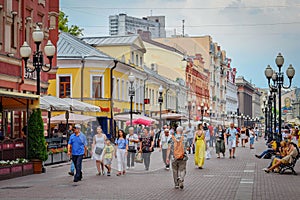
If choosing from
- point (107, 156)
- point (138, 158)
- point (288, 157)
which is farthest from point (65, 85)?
point (288, 157)

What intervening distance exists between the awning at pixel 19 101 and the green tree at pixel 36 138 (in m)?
0.38

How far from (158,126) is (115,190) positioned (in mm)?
38791

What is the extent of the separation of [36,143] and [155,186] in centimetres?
644

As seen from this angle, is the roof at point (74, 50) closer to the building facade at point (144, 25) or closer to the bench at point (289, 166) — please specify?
the bench at point (289, 166)

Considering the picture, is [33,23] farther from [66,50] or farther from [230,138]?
[66,50]

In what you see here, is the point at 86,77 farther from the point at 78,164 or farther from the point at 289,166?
the point at 78,164

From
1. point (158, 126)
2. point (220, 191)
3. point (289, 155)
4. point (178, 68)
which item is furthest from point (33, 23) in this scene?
point (178, 68)

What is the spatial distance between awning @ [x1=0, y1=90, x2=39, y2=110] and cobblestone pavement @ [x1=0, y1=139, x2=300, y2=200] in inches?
99.5

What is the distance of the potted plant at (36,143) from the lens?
21.4 metres

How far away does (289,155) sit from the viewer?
20594mm

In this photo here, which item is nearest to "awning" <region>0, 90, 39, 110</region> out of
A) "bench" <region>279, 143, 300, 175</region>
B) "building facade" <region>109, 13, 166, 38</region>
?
"bench" <region>279, 143, 300, 175</region>

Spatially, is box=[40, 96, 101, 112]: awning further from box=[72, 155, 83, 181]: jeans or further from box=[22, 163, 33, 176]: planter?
box=[72, 155, 83, 181]: jeans

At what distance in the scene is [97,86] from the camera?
4669 cm

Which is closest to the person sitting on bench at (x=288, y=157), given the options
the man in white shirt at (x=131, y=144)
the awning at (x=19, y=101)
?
the man in white shirt at (x=131, y=144)
